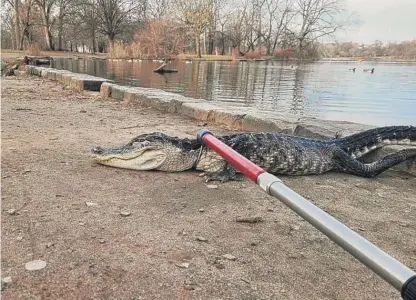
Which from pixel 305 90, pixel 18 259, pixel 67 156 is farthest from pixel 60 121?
pixel 305 90

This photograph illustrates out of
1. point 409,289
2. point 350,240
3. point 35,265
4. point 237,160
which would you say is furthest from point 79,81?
point 409,289

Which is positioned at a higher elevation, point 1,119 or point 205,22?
point 205,22

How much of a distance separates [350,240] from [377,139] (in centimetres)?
374

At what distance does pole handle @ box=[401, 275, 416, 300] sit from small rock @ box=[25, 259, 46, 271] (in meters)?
1.69

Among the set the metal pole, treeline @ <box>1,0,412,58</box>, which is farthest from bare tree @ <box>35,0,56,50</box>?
the metal pole

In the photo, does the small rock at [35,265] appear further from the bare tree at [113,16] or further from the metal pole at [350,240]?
the bare tree at [113,16]

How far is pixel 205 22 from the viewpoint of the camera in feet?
184

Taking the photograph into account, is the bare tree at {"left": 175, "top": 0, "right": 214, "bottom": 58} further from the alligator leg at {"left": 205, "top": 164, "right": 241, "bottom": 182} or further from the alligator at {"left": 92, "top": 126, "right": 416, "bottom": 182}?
the alligator leg at {"left": 205, "top": 164, "right": 241, "bottom": 182}

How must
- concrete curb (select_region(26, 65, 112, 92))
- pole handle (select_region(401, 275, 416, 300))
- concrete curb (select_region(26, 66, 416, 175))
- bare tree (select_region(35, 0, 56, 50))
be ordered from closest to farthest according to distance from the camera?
pole handle (select_region(401, 275, 416, 300)) → concrete curb (select_region(26, 66, 416, 175)) → concrete curb (select_region(26, 65, 112, 92)) → bare tree (select_region(35, 0, 56, 50))

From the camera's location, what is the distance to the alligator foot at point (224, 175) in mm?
3676

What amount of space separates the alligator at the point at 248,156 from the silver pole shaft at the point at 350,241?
2.13 m

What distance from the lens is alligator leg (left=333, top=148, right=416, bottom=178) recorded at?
421 cm

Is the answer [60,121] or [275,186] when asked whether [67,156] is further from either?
[275,186]

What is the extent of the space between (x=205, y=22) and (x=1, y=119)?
53.7 metres
